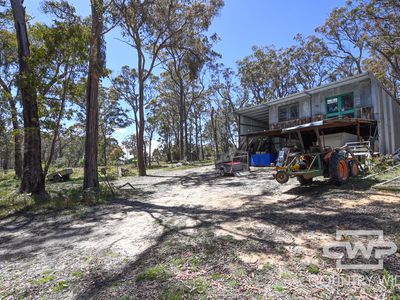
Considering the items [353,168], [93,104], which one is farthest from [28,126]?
[353,168]

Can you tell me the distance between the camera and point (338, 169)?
6754mm

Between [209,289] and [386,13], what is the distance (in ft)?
55.3

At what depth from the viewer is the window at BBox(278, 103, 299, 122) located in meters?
16.2

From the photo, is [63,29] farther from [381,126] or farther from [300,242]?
[381,126]

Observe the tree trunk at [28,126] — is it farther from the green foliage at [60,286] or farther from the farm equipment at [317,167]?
the farm equipment at [317,167]

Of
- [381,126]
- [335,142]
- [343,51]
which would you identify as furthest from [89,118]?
[343,51]

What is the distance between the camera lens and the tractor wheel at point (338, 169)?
22.1 feet

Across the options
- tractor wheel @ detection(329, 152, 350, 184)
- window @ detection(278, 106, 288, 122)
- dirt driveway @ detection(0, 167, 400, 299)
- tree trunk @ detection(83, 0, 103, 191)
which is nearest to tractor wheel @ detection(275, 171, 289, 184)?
dirt driveway @ detection(0, 167, 400, 299)

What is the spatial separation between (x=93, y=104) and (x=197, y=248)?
8123 millimetres

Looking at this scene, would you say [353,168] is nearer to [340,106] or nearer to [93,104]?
[340,106]

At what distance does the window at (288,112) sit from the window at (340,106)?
2089 millimetres

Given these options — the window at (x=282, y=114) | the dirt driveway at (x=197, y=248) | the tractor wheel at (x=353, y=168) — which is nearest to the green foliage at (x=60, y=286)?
the dirt driveway at (x=197, y=248)

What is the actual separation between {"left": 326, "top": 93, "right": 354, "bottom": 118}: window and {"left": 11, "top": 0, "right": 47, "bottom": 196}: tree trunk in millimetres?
14272

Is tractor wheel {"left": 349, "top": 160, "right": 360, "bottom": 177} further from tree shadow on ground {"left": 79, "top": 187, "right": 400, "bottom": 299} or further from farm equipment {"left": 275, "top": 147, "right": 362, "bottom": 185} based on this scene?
tree shadow on ground {"left": 79, "top": 187, "right": 400, "bottom": 299}
